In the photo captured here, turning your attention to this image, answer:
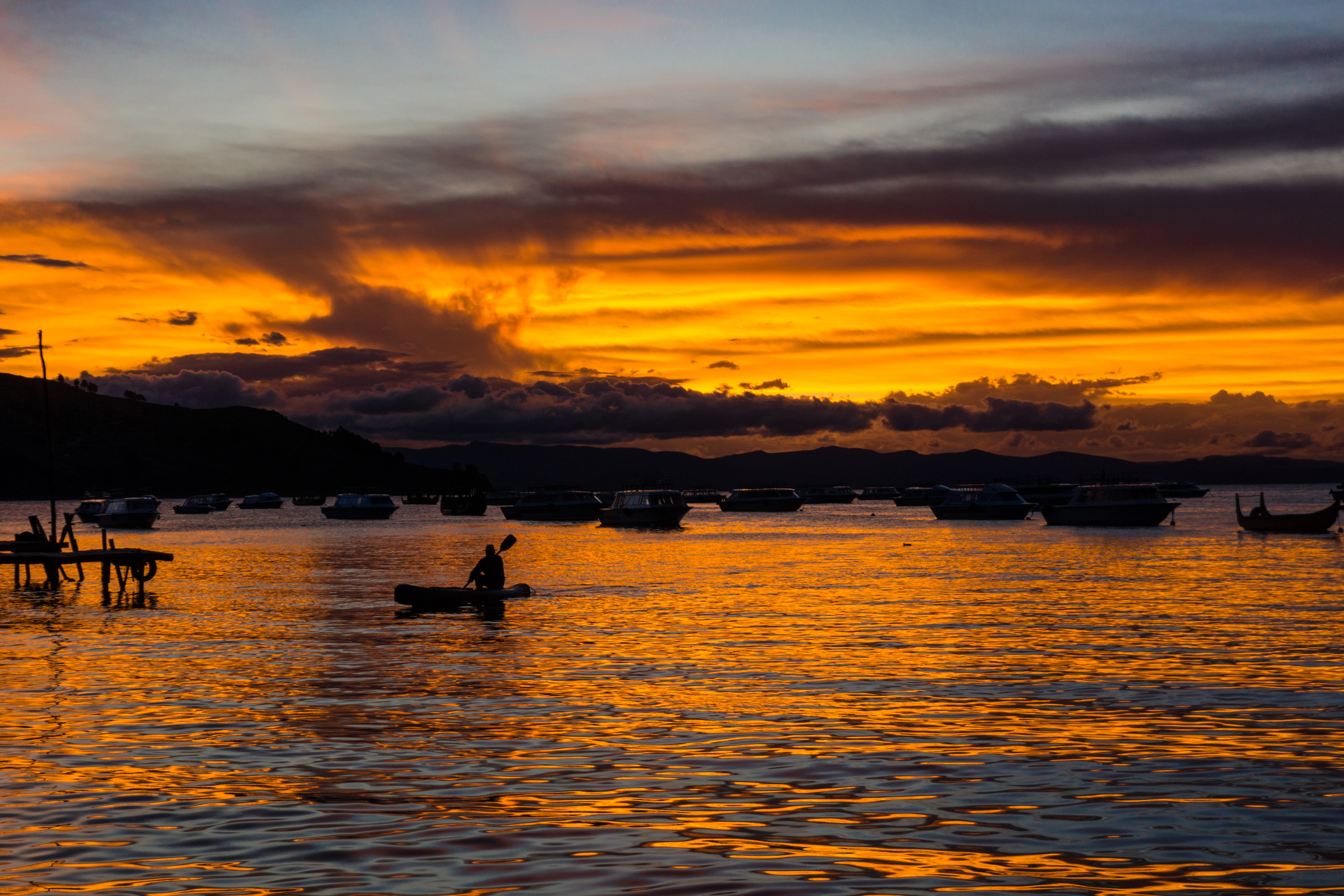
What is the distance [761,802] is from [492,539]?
3738 inches

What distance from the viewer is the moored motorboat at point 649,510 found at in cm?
13025

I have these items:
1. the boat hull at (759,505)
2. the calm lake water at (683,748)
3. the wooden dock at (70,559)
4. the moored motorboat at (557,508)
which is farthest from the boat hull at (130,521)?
the calm lake water at (683,748)

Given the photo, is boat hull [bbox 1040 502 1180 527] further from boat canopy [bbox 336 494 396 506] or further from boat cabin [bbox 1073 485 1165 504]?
boat canopy [bbox 336 494 396 506]

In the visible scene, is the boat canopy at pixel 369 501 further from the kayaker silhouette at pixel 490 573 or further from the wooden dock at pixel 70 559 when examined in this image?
the kayaker silhouette at pixel 490 573

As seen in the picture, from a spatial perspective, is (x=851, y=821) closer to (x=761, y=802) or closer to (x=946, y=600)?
(x=761, y=802)

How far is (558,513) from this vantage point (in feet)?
532

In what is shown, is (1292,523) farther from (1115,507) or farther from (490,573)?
(490,573)

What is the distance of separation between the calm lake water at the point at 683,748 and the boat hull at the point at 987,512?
339 feet

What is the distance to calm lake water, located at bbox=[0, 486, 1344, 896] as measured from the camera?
1176cm

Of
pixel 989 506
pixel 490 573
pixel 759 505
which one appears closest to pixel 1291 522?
pixel 989 506

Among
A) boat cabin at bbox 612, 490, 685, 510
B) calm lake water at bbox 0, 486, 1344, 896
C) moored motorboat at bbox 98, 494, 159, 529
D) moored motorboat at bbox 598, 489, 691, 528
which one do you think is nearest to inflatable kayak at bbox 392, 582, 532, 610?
calm lake water at bbox 0, 486, 1344, 896

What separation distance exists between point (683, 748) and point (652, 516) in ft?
370

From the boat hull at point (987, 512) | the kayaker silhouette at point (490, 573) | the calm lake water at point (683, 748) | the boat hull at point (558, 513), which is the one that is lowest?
the boat hull at point (987, 512)

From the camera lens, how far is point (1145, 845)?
40.4 ft
